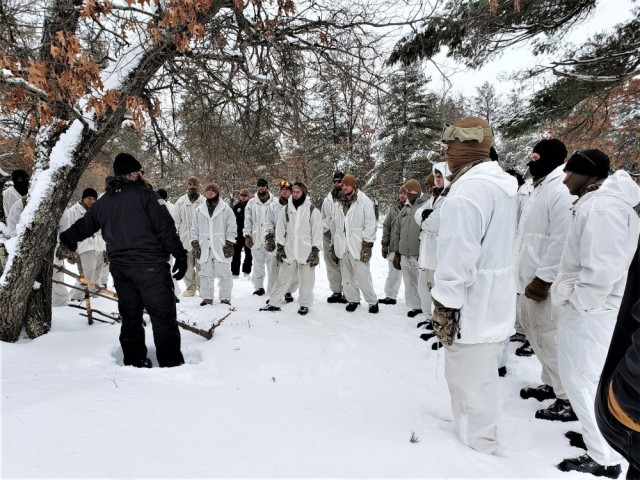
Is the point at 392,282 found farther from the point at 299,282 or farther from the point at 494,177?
the point at 494,177

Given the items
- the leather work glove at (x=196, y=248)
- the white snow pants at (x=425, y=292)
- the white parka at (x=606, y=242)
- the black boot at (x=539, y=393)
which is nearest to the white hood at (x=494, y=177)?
the white parka at (x=606, y=242)

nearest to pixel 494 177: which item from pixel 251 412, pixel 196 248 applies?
pixel 251 412

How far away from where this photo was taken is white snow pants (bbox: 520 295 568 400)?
3.52m

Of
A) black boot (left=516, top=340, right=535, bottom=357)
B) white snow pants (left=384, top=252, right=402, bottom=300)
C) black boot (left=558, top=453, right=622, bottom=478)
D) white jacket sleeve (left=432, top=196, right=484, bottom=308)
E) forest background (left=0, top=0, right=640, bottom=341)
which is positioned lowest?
black boot (left=516, top=340, right=535, bottom=357)

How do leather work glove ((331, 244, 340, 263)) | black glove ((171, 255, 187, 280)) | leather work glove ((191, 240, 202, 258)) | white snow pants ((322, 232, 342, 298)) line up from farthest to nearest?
white snow pants ((322, 232, 342, 298)) < leather work glove ((331, 244, 340, 263)) < leather work glove ((191, 240, 202, 258)) < black glove ((171, 255, 187, 280))

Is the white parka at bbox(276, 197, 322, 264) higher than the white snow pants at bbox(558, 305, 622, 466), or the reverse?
the white parka at bbox(276, 197, 322, 264)

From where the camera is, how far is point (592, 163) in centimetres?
305

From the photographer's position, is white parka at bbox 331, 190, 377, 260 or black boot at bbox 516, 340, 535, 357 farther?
white parka at bbox 331, 190, 377, 260

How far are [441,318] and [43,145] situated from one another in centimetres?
473

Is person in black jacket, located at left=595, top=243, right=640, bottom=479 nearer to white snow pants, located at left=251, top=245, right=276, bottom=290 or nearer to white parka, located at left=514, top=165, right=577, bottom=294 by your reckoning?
white parka, located at left=514, top=165, right=577, bottom=294

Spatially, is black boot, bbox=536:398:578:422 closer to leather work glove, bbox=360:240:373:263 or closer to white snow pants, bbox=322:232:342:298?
leather work glove, bbox=360:240:373:263

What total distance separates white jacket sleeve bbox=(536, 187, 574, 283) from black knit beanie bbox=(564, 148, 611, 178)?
546 mm

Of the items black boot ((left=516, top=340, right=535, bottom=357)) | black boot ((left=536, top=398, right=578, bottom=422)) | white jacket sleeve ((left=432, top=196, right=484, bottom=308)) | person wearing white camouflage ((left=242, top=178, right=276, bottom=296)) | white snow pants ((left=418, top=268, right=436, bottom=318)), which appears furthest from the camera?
person wearing white camouflage ((left=242, top=178, right=276, bottom=296))

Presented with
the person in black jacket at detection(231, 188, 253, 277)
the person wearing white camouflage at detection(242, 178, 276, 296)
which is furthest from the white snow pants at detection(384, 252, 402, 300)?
the person in black jacket at detection(231, 188, 253, 277)
